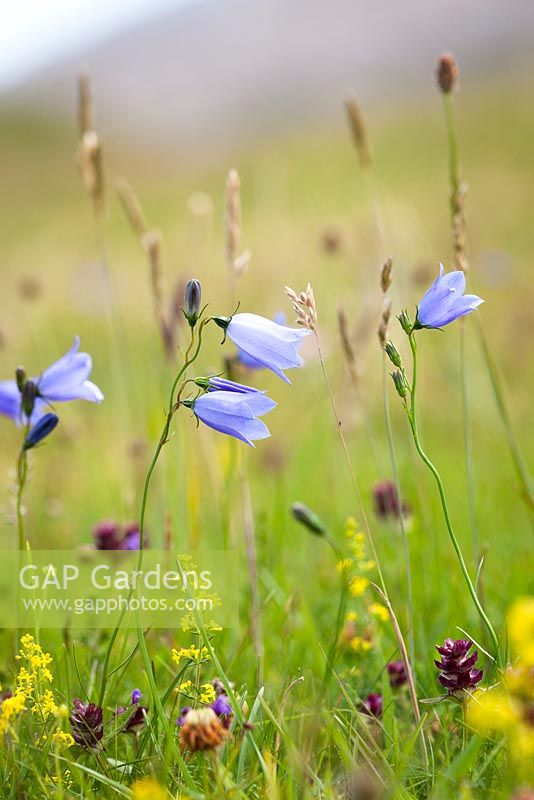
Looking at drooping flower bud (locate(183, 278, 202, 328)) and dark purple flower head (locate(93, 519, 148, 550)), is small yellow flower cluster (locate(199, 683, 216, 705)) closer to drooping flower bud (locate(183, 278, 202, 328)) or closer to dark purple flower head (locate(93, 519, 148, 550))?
drooping flower bud (locate(183, 278, 202, 328))

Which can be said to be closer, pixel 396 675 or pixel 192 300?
pixel 192 300

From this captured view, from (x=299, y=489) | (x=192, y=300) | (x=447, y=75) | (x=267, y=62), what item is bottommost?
(x=299, y=489)

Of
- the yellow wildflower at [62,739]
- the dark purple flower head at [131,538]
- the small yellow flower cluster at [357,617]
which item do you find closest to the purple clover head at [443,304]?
the small yellow flower cluster at [357,617]

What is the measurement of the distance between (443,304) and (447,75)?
1.05 metres

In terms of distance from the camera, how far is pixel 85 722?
4.88 feet

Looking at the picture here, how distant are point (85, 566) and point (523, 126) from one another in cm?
2151

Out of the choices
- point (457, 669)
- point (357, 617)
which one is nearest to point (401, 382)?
point (457, 669)

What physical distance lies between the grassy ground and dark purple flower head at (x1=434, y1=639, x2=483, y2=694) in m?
0.07

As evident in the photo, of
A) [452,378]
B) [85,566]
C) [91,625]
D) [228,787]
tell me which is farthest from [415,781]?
[452,378]

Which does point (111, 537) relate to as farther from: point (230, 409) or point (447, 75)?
point (447, 75)

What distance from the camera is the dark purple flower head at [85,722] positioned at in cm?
149

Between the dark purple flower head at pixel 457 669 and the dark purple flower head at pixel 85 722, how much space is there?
25.9 inches

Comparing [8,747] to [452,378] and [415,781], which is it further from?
[452,378]

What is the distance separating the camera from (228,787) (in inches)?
52.2
